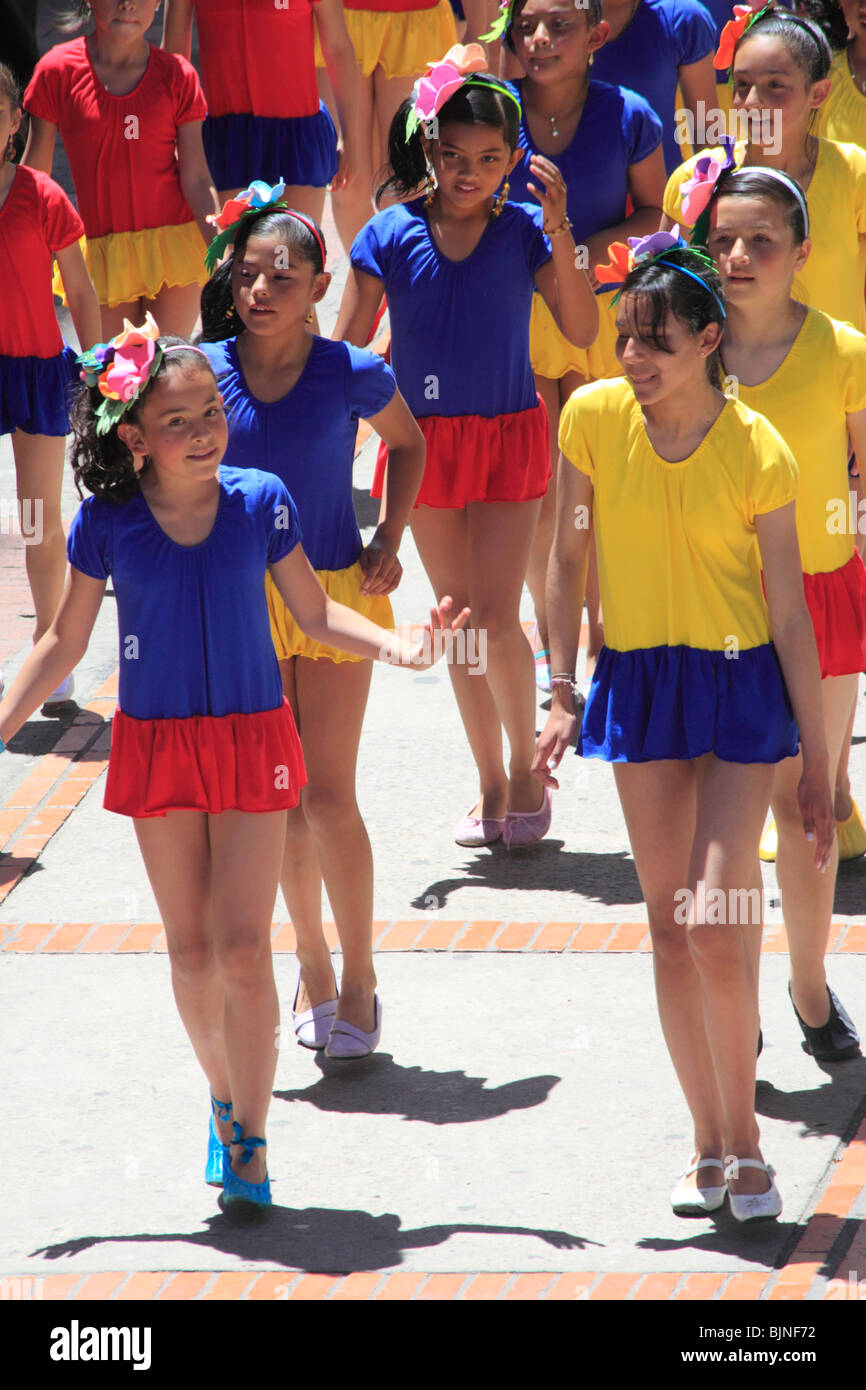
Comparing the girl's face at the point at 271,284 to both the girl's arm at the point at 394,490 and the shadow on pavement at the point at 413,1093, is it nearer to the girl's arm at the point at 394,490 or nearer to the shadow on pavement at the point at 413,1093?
the girl's arm at the point at 394,490

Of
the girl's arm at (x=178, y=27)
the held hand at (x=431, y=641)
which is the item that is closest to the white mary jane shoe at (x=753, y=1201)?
the held hand at (x=431, y=641)

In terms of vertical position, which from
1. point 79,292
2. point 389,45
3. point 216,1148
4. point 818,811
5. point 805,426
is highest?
point 389,45

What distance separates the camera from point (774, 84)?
5285 millimetres

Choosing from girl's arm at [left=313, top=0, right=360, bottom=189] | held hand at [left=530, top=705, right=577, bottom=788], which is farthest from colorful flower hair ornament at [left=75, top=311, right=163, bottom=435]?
girl's arm at [left=313, top=0, right=360, bottom=189]

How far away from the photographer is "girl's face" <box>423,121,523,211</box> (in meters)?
5.59

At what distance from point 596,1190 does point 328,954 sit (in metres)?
1.08

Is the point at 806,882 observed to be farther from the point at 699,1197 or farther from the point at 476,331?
the point at 476,331

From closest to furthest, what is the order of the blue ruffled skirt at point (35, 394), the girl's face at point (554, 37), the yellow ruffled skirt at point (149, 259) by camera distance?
the girl's face at point (554, 37) → the blue ruffled skirt at point (35, 394) → the yellow ruffled skirt at point (149, 259)

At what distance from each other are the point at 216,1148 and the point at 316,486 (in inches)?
61.0

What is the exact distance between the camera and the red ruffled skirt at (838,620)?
4.70m

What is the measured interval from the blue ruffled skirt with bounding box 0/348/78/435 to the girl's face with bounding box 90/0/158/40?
127 centimetres

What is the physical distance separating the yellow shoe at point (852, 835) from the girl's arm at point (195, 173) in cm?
327

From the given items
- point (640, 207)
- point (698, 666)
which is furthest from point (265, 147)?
point (698, 666)

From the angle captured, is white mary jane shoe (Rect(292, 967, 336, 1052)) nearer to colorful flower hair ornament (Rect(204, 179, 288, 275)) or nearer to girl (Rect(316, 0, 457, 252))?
colorful flower hair ornament (Rect(204, 179, 288, 275))
